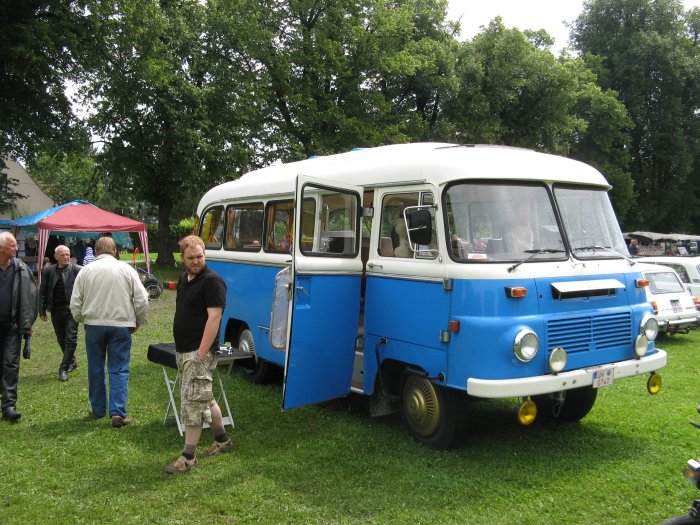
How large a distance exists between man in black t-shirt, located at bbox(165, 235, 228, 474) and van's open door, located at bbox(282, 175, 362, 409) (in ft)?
2.66

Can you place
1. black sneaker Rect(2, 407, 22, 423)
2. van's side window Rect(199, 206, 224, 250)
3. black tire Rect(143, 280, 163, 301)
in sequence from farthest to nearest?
black tire Rect(143, 280, 163, 301)
van's side window Rect(199, 206, 224, 250)
black sneaker Rect(2, 407, 22, 423)

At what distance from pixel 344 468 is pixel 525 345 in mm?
1946

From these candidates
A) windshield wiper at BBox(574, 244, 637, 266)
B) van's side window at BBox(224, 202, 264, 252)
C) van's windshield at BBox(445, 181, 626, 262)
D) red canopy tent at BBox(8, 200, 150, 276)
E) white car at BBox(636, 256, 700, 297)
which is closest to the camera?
van's windshield at BBox(445, 181, 626, 262)

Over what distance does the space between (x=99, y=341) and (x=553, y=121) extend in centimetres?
2854

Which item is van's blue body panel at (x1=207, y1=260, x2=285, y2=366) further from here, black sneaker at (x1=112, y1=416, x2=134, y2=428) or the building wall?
the building wall

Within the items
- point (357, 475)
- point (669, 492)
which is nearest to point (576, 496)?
point (669, 492)

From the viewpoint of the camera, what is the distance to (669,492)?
4.95 metres

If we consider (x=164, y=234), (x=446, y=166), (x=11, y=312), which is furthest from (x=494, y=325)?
(x=164, y=234)

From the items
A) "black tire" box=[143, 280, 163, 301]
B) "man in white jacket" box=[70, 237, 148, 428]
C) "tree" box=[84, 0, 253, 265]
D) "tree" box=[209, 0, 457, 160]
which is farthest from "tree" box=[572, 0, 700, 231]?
"man in white jacket" box=[70, 237, 148, 428]

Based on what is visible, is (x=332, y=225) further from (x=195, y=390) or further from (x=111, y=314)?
(x=111, y=314)

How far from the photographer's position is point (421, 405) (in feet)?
19.5

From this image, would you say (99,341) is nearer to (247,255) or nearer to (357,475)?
(247,255)

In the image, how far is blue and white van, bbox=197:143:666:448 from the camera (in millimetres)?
5242

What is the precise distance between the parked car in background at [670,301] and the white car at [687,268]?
38.7 inches
